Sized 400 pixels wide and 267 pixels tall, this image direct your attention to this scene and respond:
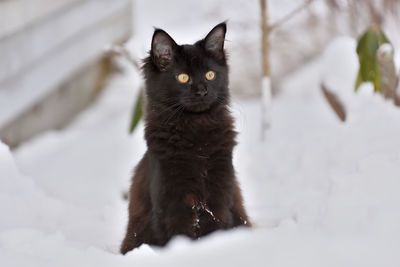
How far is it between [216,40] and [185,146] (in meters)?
0.49

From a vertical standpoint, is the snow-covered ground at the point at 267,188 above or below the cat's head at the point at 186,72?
below

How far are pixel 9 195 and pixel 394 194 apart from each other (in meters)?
1.79

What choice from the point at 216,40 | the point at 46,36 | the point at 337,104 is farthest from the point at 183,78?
the point at 46,36

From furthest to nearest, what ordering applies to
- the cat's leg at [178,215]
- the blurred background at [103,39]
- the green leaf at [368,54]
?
the blurred background at [103,39] → the green leaf at [368,54] → the cat's leg at [178,215]

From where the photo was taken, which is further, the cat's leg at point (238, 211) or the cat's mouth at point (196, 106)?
the cat's leg at point (238, 211)

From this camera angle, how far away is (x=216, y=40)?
2523mm

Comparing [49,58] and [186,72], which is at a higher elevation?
[49,58]

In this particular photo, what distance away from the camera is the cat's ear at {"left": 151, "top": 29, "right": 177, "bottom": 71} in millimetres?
2395

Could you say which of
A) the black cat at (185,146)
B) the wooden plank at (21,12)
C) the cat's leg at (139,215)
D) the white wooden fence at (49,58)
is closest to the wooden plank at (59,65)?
the white wooden fence at (49,58)

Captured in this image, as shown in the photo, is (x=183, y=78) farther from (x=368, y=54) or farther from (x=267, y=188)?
(x=368, y=54)

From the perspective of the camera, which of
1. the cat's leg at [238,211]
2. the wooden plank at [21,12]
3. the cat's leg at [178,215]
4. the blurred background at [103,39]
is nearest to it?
the cat's leg at [178,215]

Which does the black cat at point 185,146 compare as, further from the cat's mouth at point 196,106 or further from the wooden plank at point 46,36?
the wooden plank at point 46,36

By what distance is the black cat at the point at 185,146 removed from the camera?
7.80ft

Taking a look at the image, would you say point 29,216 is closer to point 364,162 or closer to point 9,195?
point 9,195
